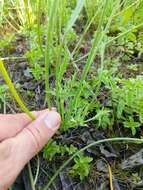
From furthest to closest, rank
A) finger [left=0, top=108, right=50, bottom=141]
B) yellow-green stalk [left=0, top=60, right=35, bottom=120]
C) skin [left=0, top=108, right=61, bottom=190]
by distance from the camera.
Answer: finger [left=0, top=108, right=50, bottom=141] → skin [left=0, top=108, right=61, bottom=190] → yellow-green stalk [left=0, top=60, right=35, bottom=120]

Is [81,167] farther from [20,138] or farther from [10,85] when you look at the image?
[10,85]

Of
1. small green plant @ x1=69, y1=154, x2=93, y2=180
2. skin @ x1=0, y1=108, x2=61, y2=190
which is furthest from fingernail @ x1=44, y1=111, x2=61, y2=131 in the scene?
small green plant @ x1=69, y1=154, x2=93, y2=180

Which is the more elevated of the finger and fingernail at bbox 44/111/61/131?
fingernail at bbox 44/111/61/131

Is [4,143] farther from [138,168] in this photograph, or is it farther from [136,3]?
[136,3]

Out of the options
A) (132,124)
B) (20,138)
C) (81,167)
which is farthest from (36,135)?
(132,124)

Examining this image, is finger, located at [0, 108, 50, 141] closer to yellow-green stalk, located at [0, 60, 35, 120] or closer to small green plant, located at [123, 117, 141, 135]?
yellow-green stalk, located at [0, 60, 35, 120]

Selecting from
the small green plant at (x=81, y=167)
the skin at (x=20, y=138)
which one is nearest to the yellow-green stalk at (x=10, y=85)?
the skin at (x=20, y=138)

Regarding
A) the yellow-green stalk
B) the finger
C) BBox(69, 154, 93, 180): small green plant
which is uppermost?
the yellow-green stalk
